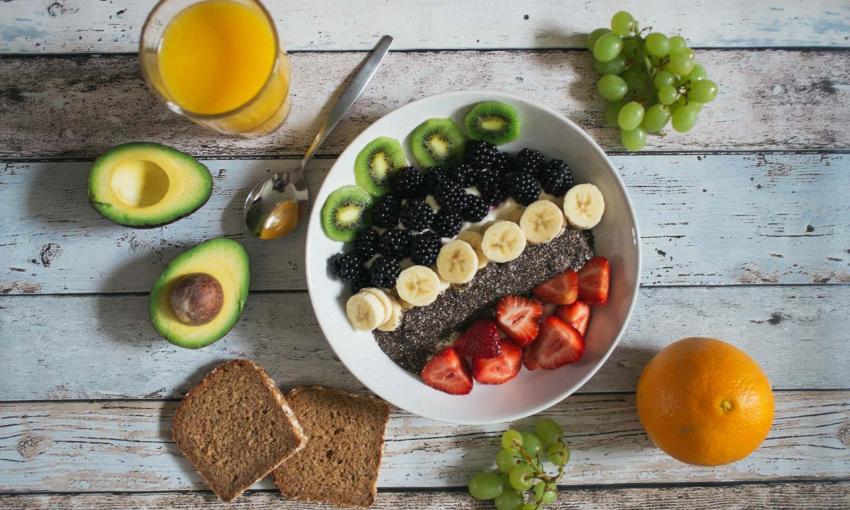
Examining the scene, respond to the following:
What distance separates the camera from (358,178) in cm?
140

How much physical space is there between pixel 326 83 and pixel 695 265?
37.3 inches

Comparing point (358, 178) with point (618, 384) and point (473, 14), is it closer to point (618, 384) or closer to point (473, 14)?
point (473, 14)

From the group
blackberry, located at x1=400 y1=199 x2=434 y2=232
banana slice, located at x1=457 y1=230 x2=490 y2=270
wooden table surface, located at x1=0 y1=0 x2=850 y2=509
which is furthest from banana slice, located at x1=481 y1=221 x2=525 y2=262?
wooden table surface, located at x1=0 y1=0 x2=850 y2=509

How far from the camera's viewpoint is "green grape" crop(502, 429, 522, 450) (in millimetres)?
1420

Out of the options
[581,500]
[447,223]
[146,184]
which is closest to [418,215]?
[447,223]

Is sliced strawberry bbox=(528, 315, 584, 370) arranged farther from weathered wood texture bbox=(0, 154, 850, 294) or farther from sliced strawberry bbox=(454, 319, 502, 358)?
weathered wood texture bbox=(0, 154, 850, 294)

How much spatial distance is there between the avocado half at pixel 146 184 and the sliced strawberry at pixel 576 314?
816 millimetres

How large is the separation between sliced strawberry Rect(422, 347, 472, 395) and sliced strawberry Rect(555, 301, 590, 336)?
247 millimetres

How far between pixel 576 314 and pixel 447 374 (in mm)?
309

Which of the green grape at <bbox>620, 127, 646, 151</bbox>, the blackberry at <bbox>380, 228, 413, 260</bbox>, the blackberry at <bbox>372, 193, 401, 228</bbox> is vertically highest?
the green grape at <bbox>620, 127, 646, 151</bbox>

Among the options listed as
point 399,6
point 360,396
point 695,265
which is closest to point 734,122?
point 695,265

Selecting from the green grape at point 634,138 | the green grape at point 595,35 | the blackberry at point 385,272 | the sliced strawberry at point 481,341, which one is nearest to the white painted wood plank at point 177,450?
the sliced strawberry at point 481,341

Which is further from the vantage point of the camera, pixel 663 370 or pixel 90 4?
pixel 90 4

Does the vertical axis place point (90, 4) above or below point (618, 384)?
above
